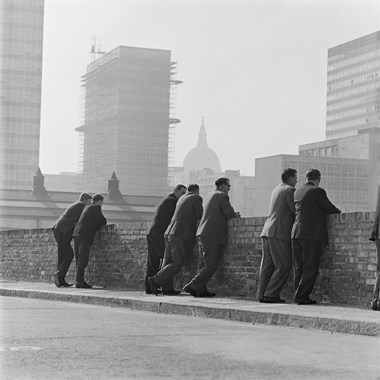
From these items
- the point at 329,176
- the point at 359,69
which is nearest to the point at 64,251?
the point at 329,176

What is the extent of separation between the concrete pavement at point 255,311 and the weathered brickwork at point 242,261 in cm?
58

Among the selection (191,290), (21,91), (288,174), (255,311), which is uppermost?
(21,91)

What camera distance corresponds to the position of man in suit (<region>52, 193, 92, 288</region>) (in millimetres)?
17844

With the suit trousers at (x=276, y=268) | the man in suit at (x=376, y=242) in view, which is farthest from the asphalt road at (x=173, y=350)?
the suit trousers at (x=276, y=268)

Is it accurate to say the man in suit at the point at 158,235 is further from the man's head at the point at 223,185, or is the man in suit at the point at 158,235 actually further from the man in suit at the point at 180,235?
the man's head at the point at 223,185

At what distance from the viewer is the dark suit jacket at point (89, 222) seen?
17.2 m

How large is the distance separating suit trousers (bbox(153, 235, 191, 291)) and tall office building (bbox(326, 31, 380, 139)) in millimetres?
169561

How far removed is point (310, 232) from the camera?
11477mm

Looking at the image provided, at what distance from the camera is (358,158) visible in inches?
7121

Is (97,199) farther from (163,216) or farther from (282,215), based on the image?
(282,215)

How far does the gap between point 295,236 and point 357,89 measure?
7145 inches

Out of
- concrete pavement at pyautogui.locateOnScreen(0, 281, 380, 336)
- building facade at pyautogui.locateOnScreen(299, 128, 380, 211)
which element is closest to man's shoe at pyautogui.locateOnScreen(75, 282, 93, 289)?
concrete pavement at pyautogui.locateOnScreen(0, 281, 380, 336)

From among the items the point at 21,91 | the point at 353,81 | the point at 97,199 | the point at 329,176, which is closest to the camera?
the point at 97,199

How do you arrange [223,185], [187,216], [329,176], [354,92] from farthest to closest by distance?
[354,92] < [329,176] < [187,216] < [223,185]
